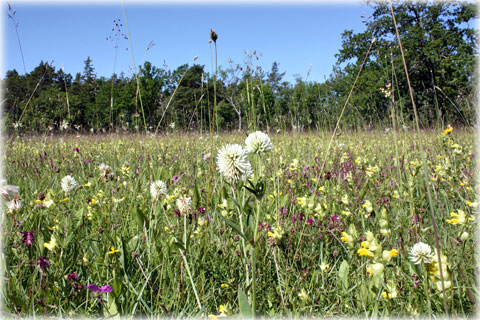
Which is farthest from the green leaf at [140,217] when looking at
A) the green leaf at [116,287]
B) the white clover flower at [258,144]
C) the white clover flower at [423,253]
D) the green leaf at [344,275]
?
the white clover flower at [423,253]

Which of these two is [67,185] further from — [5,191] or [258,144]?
[258,144]

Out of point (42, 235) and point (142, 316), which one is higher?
point (42, 235)

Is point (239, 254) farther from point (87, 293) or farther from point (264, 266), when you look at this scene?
point (87, 293)

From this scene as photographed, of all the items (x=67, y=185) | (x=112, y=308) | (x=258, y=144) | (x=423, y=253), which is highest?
(x=258, y=144)

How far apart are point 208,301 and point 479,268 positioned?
3.50 ft

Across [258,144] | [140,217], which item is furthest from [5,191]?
[258,144]

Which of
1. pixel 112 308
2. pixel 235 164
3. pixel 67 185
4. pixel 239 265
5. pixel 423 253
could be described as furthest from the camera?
pixel 67 185

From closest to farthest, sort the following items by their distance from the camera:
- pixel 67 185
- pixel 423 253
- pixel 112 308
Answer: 1. pixel 423 253
2. pixel 112 308
3. pixel 67 185

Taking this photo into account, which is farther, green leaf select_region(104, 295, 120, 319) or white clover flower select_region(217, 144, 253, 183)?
white clover flower select_region(217, 144, 253, 183)

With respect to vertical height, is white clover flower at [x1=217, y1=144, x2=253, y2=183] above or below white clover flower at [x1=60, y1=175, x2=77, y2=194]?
above

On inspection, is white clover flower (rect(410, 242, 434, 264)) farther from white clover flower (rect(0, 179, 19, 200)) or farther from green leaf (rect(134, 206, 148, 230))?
white clover flower (rect(0, 179, 19, 200))

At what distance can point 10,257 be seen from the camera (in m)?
1.46

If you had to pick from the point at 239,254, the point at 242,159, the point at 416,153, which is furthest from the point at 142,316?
the point at 416,153

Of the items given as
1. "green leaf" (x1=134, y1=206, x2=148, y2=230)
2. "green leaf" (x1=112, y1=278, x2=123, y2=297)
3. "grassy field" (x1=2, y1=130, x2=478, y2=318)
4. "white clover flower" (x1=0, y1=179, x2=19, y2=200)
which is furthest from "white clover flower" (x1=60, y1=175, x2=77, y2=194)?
"green leaf" (x1=112, y1=278, x2=123, y2=297)
